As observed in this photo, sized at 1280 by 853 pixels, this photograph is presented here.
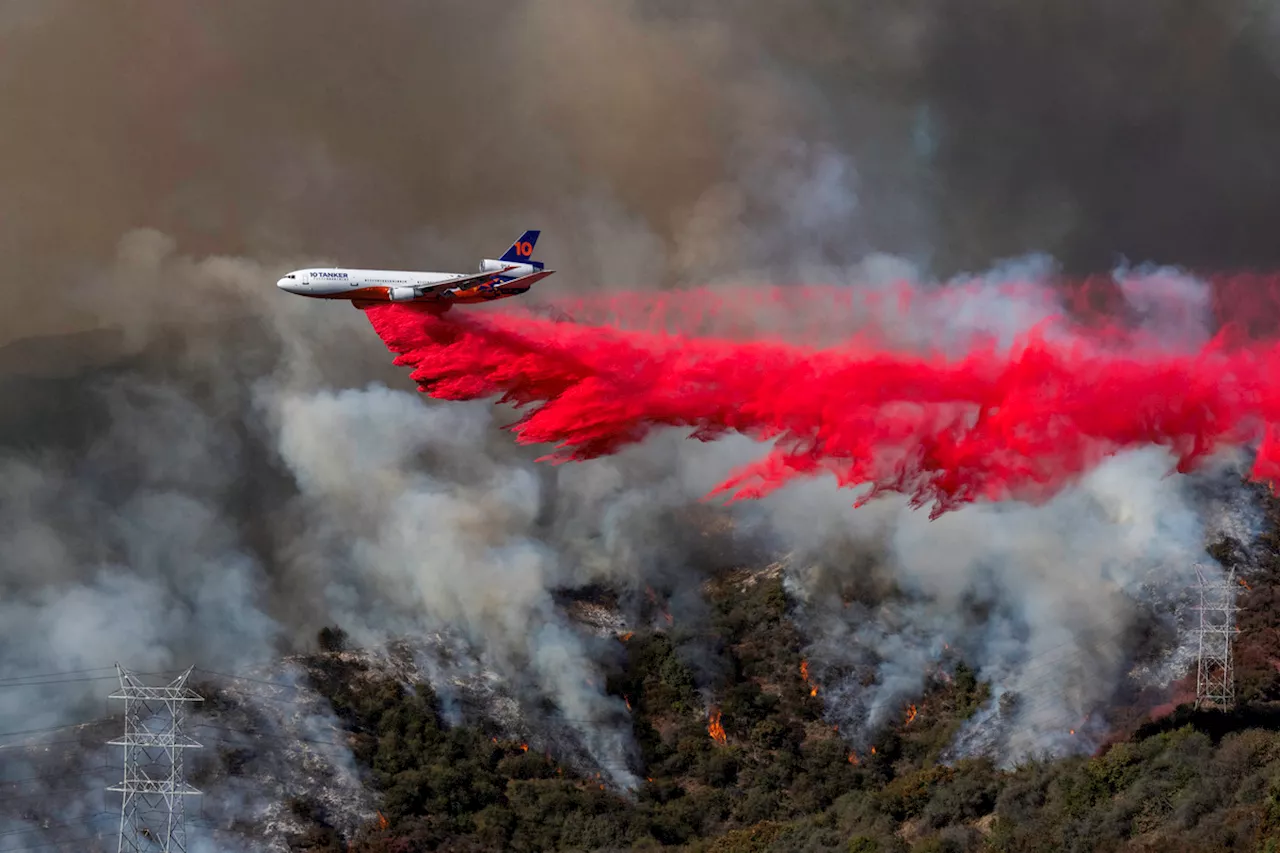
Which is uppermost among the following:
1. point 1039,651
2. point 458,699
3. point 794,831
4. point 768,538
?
point 768,538

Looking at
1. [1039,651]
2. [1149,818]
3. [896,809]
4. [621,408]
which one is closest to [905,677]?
[1039,651]

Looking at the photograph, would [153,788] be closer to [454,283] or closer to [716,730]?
[454,283]

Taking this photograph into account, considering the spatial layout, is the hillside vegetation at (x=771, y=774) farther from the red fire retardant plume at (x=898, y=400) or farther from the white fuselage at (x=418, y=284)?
the white fuselage at (x=418, y=284)

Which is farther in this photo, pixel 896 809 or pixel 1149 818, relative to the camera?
pixel 896 809

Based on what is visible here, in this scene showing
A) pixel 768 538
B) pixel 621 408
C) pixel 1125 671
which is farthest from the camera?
pixel 768 538

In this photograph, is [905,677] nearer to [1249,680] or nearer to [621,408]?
[1249,680]

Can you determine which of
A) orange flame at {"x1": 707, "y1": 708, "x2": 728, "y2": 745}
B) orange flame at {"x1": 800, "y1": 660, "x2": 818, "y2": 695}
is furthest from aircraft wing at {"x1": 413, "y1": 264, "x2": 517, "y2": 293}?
orange flame at {"x1": 800, "y1": 660, "x2": 818, "y2": 695}

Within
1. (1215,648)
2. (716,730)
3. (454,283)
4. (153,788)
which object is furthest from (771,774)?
(454,283)

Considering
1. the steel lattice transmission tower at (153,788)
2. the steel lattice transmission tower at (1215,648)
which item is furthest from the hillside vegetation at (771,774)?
the steel lattice transmission tower at (153,788)
